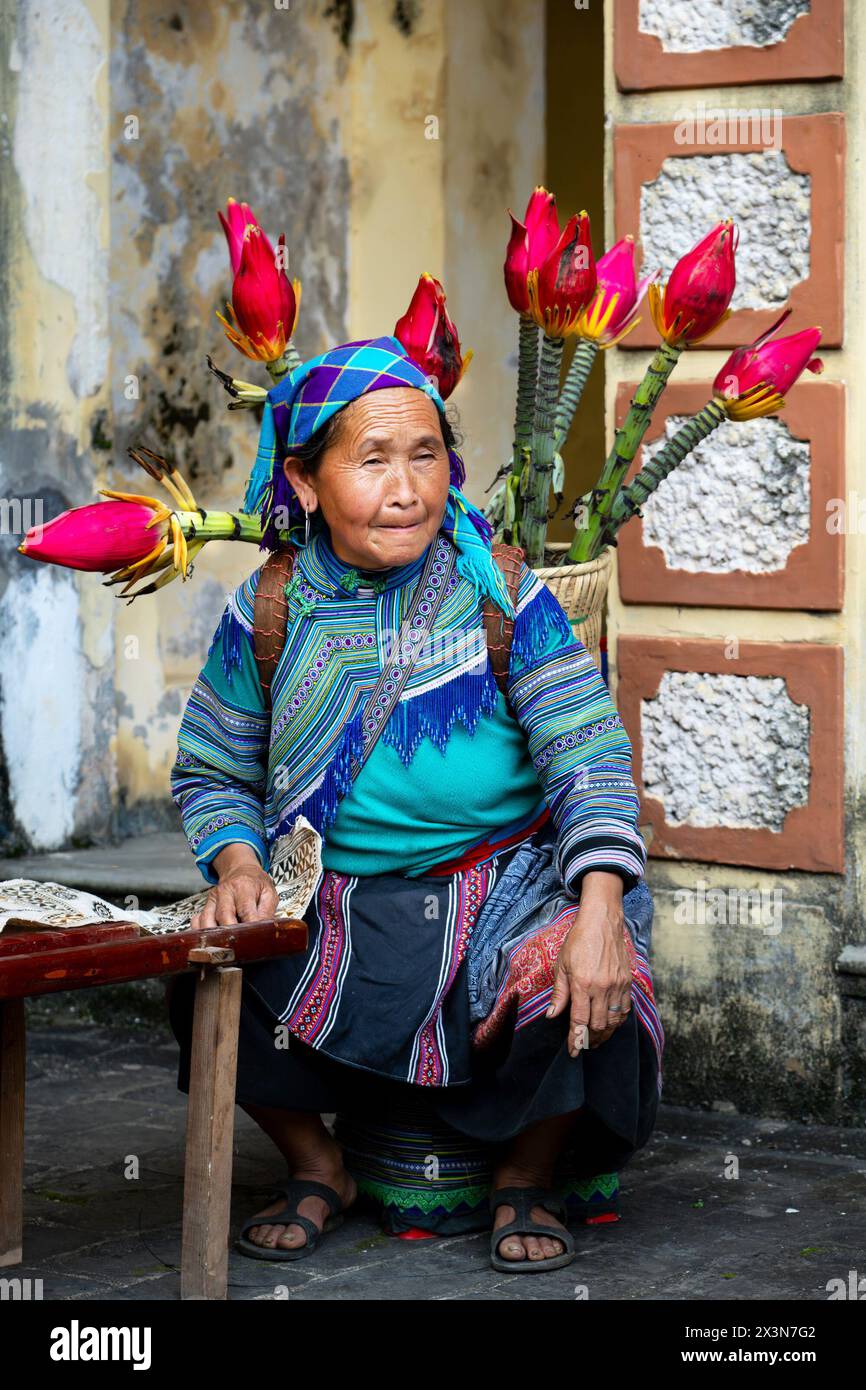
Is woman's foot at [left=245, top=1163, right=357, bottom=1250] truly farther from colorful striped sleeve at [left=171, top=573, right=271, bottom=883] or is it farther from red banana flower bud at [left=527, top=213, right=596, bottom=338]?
red banana flower bud at [left=527, top=213, right=596, bottom=338]

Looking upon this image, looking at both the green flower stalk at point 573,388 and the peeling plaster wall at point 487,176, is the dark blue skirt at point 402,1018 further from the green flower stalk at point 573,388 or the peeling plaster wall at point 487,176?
the peeling plaster wall at point 487,176

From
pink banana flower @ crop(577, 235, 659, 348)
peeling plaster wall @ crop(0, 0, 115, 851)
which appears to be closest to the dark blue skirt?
pink banana flower @ crop(577, 235, 659, 348)

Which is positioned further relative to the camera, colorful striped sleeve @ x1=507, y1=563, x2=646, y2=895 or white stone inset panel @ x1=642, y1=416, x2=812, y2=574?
white stone inset panel @ x1=642, y1=416, x2=812, y2=574

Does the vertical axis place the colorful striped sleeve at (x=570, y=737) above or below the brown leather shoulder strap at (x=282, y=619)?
below

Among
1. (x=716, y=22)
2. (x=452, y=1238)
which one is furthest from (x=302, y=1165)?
(x=716, y=22)

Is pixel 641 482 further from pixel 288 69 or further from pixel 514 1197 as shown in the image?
pixel 288 69

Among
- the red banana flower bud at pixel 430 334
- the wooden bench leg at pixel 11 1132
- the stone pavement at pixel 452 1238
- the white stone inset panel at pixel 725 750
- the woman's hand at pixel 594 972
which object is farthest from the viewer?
the white stone inset panel at pixel 725 750

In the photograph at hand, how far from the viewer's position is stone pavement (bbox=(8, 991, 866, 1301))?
3439 millimetres

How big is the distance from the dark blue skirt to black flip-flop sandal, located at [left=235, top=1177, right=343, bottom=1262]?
0.19m

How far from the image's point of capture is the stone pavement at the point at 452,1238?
3439 mm

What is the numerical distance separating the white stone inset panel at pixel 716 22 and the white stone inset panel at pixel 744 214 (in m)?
0.24

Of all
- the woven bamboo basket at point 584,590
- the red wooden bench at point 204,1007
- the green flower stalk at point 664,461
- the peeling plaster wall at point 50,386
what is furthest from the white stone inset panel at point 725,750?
the peeling plaster wall at point 50,386

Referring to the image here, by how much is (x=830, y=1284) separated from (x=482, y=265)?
13.7 feet

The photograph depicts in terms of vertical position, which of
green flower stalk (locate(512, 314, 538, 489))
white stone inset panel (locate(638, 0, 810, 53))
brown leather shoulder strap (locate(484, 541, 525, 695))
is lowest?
brown leather shoulder strap (locate(484, 541, 525, 695))
